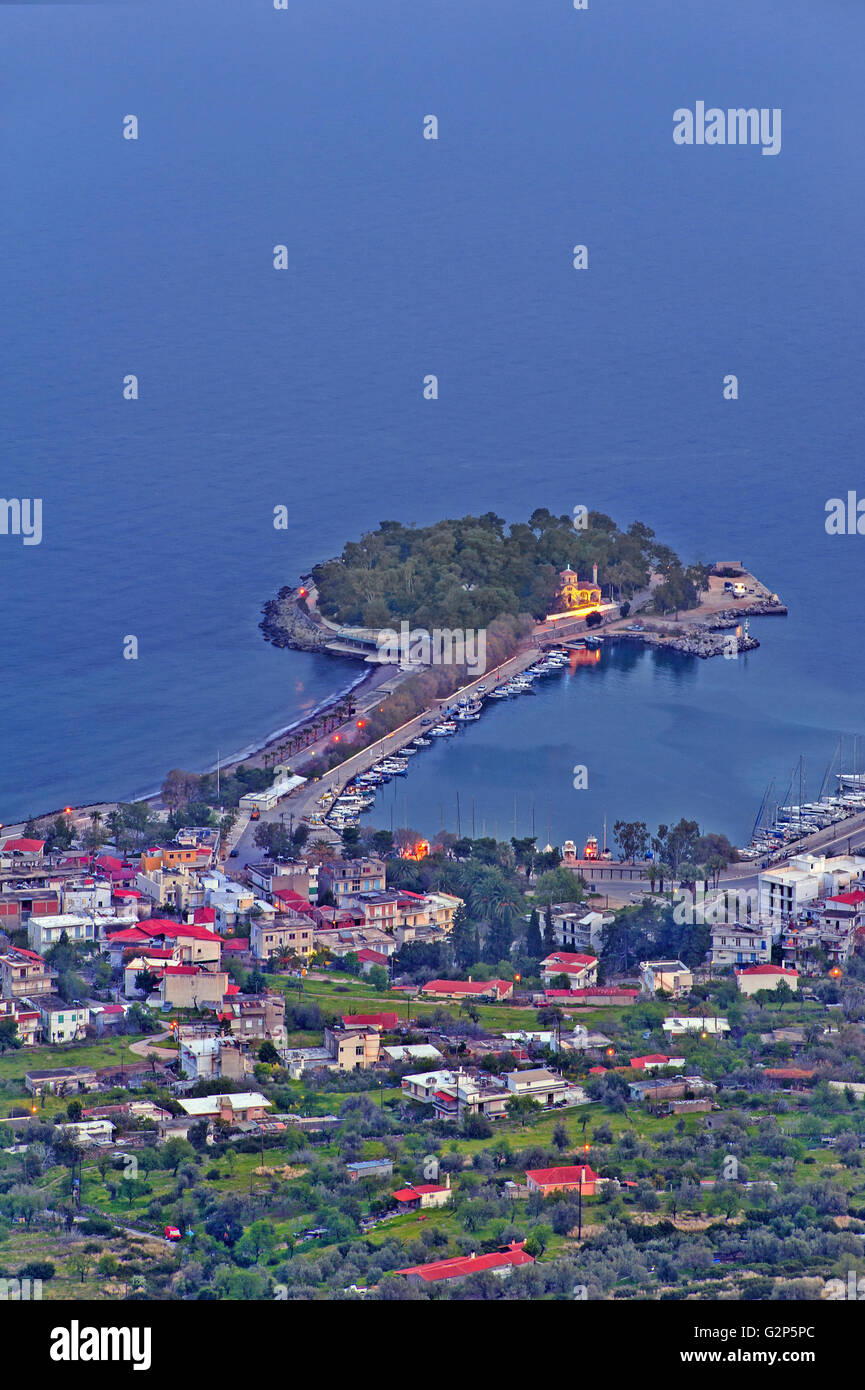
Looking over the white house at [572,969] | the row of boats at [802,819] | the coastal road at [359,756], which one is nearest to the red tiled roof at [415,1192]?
the white house at [572,969]

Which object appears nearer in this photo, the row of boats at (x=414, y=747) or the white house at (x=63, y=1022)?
the white house at (x=63, y=1022)

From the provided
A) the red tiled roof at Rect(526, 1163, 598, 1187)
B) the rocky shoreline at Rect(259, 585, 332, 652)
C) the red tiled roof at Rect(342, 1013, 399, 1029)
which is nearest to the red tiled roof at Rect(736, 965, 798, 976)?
the red tiled roof at Rect(342, 1013, 399, 1029)

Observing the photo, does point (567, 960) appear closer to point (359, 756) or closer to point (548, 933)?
point (548, 933)

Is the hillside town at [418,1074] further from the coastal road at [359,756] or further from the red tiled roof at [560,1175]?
the coastal road at [359,756]

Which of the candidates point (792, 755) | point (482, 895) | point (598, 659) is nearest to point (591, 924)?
point (482, 895)

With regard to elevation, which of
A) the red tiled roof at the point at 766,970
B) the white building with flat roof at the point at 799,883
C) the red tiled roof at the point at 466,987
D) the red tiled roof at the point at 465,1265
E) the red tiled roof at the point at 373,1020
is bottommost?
the red tiled roof at the point at 465,1265

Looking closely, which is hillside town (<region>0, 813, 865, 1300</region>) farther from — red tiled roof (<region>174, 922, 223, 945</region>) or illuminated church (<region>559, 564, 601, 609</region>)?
illuminated church (<region>559, 564, 601, 609</region>)
